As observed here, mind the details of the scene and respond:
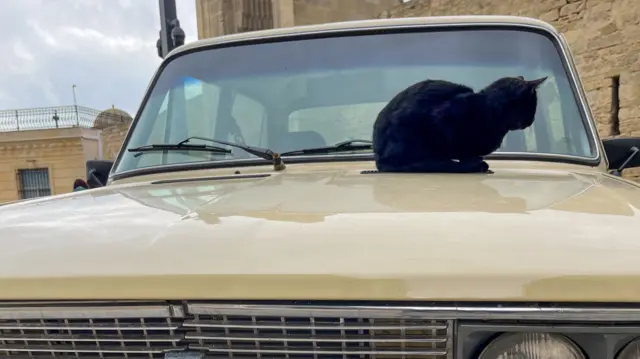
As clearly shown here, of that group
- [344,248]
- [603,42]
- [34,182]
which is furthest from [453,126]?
[34,182]

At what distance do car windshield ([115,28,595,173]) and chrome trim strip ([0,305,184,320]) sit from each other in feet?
3.88

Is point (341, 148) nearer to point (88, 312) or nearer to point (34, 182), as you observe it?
point (88, 312)

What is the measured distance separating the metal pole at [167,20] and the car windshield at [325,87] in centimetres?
374

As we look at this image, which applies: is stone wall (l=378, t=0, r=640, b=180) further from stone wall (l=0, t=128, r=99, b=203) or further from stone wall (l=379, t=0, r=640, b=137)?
stone wall (l=0, t=128, r=99, b=203)

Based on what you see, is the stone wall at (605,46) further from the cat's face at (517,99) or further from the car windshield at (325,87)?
the cat's face at (517,99)

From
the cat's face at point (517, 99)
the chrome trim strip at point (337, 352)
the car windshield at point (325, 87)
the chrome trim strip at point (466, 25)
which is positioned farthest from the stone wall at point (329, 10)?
the chrome trim strip at point (337, 352)

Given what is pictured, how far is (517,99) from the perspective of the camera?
1.78 m

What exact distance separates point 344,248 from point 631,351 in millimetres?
490

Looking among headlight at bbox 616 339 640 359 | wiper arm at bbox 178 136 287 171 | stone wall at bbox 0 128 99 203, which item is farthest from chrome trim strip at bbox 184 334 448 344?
stone wall at bbox 0 128 99 203

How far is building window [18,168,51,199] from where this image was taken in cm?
2235

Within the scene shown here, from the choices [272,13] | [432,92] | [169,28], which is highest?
[272,13]

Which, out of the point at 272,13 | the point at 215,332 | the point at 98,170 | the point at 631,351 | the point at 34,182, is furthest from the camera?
the point at 34,182

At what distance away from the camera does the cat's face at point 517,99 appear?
5.83 feet

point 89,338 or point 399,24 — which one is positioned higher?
point 399,24
